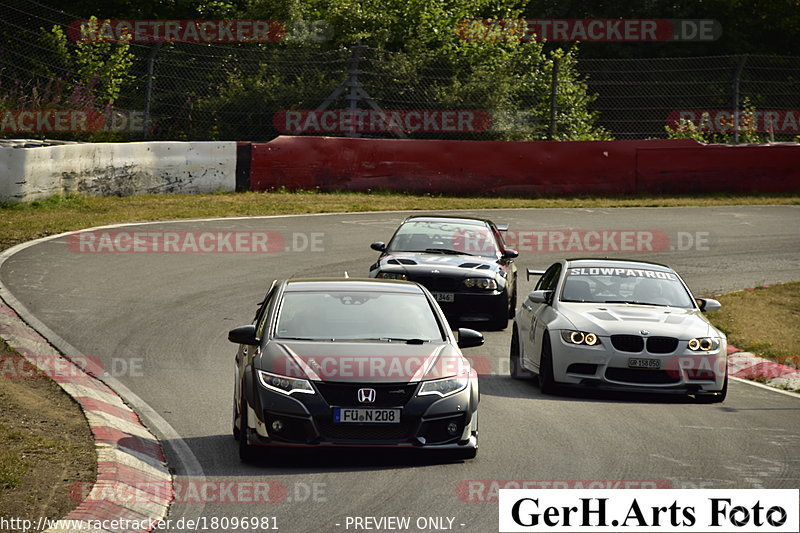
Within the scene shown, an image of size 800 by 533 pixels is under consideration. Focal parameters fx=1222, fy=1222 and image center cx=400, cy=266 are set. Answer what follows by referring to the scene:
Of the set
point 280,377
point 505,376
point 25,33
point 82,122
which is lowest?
point 505,376

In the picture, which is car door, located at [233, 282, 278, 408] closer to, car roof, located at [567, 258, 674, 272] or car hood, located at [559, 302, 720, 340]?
car hood, located at [559, 302, 720, 340]

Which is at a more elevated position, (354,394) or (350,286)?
(350,286)

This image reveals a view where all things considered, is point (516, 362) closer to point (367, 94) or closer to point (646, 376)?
point (646, 376)

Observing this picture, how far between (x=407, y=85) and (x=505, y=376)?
793 inches

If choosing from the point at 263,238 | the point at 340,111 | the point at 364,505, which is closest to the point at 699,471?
the point at 364,505

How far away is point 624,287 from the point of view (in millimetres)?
13789

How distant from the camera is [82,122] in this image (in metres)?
31.1

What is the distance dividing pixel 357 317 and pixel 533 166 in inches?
844

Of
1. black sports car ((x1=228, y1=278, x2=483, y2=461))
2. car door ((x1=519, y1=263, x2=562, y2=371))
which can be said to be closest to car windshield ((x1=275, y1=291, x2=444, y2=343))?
black sports car ((x1=228, y1=278, x2=483, y2=461))

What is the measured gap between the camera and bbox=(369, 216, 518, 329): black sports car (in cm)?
1617

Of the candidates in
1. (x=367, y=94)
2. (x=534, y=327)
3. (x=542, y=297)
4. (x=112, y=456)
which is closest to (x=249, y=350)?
(x=112, y=456)

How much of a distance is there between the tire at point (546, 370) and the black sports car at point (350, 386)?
2864mm

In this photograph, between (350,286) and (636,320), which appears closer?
(350,286)

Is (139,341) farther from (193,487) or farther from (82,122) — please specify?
(82,122)
